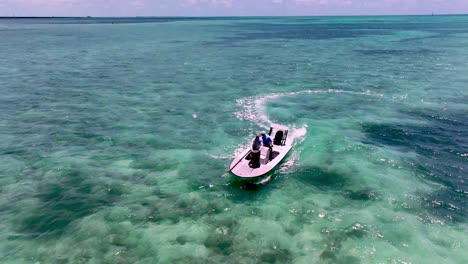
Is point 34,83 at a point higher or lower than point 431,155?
higher

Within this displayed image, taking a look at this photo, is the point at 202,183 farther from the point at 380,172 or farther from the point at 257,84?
the point at 257,84

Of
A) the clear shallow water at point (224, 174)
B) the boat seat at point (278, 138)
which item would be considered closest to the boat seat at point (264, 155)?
the clear shallow water at point (224, 174)

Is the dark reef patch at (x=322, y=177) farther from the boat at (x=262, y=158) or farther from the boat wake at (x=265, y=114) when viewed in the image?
the boat at (x=262, y=158)

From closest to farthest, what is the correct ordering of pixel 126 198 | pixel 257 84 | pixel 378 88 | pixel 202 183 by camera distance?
pixel 126 198 → pixel 202 183 → pixel 378 88 → pixel 257 84

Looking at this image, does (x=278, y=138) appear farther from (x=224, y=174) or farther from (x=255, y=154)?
(x=224, y=174)

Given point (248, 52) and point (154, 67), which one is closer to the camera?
point (154, 67)

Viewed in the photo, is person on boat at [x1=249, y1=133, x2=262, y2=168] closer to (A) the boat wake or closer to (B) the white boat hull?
(B) the white boat hull

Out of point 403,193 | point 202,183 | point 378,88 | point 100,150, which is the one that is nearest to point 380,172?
point 403,193
